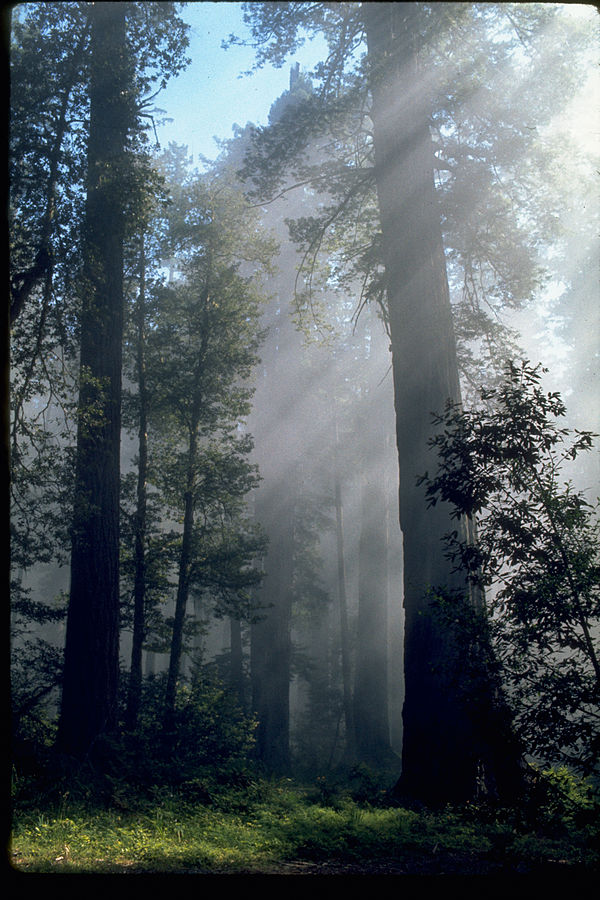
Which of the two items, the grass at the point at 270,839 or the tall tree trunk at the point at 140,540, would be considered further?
the tall tree trunk at the point at 140,540

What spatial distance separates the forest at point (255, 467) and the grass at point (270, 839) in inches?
2.1

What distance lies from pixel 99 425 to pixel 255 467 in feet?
19.2

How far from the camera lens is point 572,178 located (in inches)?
567

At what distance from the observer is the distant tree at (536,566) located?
16.3 ft

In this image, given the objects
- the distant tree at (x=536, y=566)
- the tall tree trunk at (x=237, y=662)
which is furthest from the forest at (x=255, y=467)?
the tall tree trunk at (x=237, y=662)

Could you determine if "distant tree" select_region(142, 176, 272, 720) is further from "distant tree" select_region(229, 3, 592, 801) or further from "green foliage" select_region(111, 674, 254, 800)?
"distant tree" select_region(229, 3, 592, 801)

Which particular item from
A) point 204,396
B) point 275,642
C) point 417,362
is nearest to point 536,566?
point 417,362

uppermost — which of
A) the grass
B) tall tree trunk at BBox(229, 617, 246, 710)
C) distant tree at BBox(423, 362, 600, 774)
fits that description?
distant tree at BBox(423, 362, 600, 774)

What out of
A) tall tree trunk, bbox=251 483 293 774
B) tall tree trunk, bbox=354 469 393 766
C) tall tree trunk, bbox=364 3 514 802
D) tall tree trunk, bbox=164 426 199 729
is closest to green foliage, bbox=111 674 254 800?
tall tree trunk, bbox=164 426 199 729

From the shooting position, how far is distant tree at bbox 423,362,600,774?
4.96m

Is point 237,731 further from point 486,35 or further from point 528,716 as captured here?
point 486,35

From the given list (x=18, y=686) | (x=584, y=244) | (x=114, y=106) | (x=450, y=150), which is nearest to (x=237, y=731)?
(x=18, y=686)

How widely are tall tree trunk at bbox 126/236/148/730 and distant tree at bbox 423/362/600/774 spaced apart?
335 inches

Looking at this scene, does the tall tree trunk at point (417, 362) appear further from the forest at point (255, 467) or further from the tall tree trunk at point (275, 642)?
the tall tree trunk at point (275, 642)
